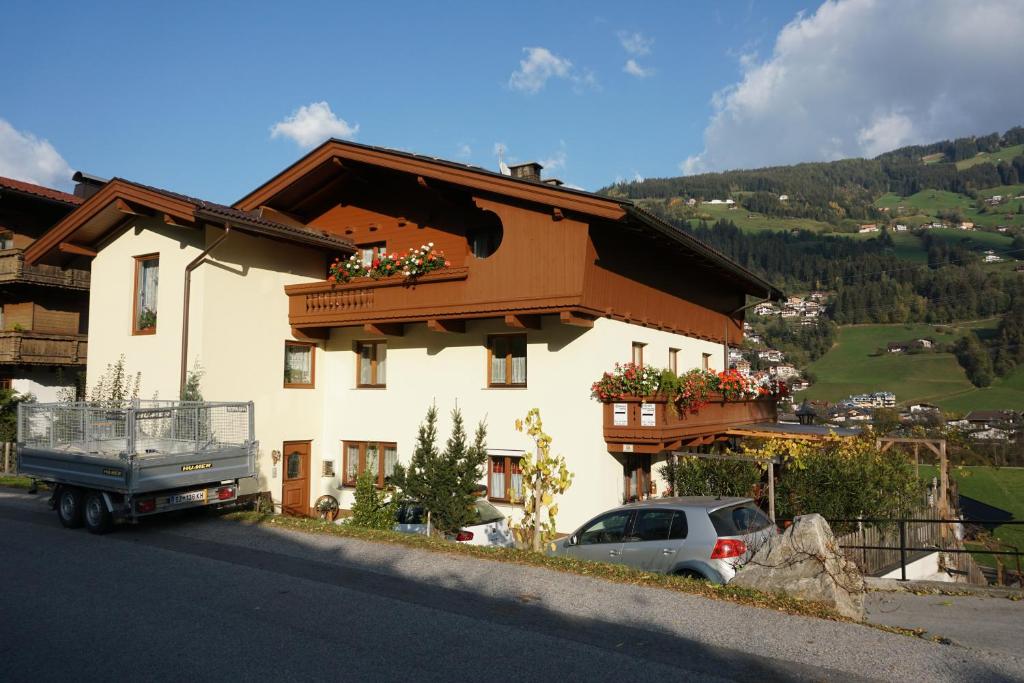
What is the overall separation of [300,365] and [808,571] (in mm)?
14427

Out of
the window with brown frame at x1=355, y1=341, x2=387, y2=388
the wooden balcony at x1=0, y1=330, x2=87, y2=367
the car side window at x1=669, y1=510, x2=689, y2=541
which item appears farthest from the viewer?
the wooden balcony at x1=0, y1=330, x2=87, y2=367

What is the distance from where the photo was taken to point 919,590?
12.4 meters

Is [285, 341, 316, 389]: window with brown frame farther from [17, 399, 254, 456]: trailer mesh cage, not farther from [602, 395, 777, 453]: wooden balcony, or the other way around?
[602, 395, 777, 453]: wooden balcony

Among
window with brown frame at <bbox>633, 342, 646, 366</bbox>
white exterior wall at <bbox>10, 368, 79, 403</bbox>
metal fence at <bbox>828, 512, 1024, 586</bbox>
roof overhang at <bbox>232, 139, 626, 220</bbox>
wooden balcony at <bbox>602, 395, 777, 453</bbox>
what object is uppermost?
roof overhang at <bbox>232, 139, 626, 220</bbox>

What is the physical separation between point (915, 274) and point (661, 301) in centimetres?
11122

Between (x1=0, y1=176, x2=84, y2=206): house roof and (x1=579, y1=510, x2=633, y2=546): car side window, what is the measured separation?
23.7 meters

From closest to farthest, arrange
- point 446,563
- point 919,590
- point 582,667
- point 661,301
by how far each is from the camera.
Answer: point 582,667
point 446,563
point 919,590
point 661,301

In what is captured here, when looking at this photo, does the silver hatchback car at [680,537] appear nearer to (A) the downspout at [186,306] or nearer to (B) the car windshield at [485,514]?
(B) the car windshield at [485,514]

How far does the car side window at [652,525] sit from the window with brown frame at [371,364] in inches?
391

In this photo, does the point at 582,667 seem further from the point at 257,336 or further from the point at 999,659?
the point at 257,336

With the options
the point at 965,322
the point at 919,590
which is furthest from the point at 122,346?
the point at 965,322

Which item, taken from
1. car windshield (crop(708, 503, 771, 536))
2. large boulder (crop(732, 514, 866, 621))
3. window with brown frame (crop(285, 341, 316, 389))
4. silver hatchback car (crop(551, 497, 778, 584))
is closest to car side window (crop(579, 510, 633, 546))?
silver hatchback car (crop(551, 497, 778, 584))

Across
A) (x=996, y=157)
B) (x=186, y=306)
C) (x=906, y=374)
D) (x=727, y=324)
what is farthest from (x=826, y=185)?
(x=186, y=306)

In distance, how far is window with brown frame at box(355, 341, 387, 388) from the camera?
1969 centimetres
